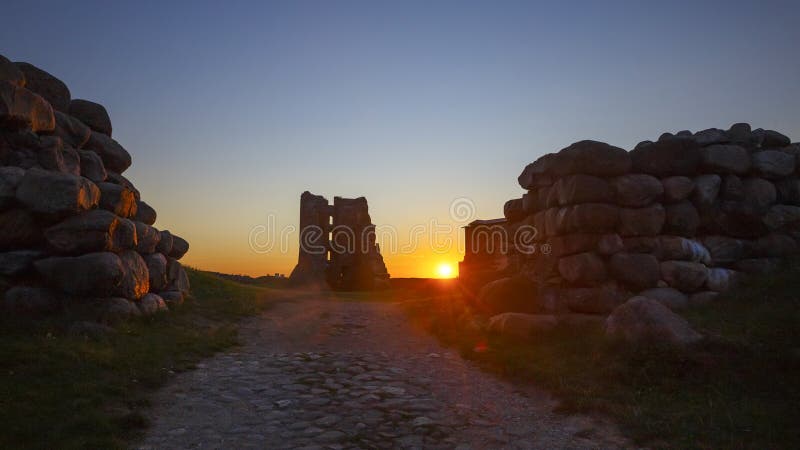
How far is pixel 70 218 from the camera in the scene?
10898 mm

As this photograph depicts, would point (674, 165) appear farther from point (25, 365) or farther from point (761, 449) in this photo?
point (25, 365)

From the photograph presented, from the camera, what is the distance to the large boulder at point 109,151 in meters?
14.2

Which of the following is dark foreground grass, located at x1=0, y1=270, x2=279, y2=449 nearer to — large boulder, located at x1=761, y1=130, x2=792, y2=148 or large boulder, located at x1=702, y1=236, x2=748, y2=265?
large boulder, located at x1=702, y1=236, x2=748, y2=265

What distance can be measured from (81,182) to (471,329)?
29.4 ft

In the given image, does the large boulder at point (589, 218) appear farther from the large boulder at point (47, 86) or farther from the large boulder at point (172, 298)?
the large boulder at point (47, 86)

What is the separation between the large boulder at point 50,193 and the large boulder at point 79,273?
98 centimetres

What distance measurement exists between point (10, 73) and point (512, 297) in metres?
11.9

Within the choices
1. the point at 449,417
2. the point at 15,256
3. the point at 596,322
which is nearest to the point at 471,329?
the point at 596,322

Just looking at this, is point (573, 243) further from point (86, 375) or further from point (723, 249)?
point (86, 375)

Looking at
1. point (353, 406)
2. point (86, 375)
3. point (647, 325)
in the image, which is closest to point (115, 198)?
point (86, 375)

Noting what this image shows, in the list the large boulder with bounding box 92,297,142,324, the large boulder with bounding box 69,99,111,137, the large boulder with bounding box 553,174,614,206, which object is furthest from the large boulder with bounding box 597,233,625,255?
the large boulder with bounding box 69,99,111,137

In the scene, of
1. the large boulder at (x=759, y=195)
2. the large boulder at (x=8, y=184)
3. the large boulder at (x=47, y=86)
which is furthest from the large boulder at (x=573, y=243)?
the large boulder at (x=47, y=86)

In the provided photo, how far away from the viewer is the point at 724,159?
12.6m

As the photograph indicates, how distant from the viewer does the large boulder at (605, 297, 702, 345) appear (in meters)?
8.37
